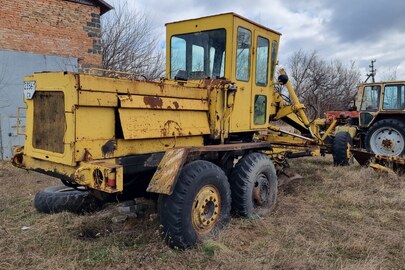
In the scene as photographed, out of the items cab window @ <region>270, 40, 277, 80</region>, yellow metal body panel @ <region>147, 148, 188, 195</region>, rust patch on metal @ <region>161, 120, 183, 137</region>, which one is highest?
cab window @ <region>270, 40, 277, 80</region>

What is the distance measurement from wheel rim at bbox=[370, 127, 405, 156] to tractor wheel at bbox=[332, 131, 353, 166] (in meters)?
0.88

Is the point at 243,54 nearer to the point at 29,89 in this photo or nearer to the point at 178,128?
the point at 178,128

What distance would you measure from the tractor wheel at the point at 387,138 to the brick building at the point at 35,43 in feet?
30.7

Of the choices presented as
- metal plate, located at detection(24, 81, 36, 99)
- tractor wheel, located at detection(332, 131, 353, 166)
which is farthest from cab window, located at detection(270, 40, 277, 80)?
tractor wheel, located at detection(332, 131, 353, 166)

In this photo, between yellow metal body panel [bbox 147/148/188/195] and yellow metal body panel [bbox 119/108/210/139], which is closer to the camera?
yellow metal body panel [bbox 147/148/188/195]

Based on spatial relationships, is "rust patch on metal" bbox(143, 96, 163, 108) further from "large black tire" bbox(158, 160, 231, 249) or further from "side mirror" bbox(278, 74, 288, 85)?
"side mirror" bbox(278, 74, 288, 85)

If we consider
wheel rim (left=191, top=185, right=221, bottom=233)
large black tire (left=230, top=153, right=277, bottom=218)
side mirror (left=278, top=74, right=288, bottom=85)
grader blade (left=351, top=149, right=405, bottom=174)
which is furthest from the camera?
grader blade (left=351, top=149, right=405, bottom=174)

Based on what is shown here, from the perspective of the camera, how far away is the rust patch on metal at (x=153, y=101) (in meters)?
4.20

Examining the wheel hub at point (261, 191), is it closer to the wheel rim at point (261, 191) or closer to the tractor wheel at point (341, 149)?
the wheel rim at point (261, 191)

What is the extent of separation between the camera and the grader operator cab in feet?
12.3

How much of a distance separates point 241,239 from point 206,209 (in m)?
0.58

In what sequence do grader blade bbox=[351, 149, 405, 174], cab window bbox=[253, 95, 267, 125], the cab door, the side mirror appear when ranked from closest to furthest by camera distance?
the cab door, cab window bbox=[253, 95, 267, 125], the side mirror, grader blade bbox=[351, 149, 405, 174]

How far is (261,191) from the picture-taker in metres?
5.47

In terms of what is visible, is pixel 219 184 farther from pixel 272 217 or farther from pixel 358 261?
pixel 358 261
